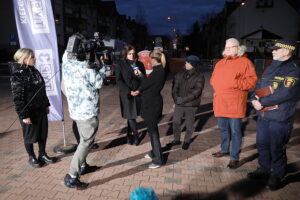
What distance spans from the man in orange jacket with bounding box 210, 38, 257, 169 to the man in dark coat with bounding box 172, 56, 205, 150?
25.5 inches

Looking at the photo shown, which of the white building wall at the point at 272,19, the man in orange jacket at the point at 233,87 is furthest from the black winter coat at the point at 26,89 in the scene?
the white building wall at the point at 272,19

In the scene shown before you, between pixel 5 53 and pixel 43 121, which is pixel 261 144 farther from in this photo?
pixel 5 53

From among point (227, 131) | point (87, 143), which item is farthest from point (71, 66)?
point (227, 131)

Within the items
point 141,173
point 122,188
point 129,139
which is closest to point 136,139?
point 129,139

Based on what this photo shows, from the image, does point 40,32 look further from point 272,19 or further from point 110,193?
point 272,19

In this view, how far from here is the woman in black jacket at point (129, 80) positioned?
187 inches

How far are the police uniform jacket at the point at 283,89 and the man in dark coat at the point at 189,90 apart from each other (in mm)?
1542

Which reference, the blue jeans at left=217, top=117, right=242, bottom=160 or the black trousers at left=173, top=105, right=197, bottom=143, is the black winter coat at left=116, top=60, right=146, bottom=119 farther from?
the blue jeans at left=217, top=117, right=242, bottom=160

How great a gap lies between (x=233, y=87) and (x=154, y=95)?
1201mm

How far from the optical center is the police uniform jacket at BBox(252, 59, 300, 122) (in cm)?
314

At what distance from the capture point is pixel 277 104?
3.24 metres

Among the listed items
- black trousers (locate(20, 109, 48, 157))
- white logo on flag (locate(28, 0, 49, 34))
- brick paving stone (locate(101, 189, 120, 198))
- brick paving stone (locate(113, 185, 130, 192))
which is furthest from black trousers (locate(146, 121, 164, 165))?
white logo on flag (locate(28, 0, 49, 34))

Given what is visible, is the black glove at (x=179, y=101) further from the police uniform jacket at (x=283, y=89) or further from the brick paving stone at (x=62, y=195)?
the brick paving stone at (x=62, y=195)

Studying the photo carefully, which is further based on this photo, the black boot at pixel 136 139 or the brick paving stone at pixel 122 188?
the black boot at pixel 136 139
